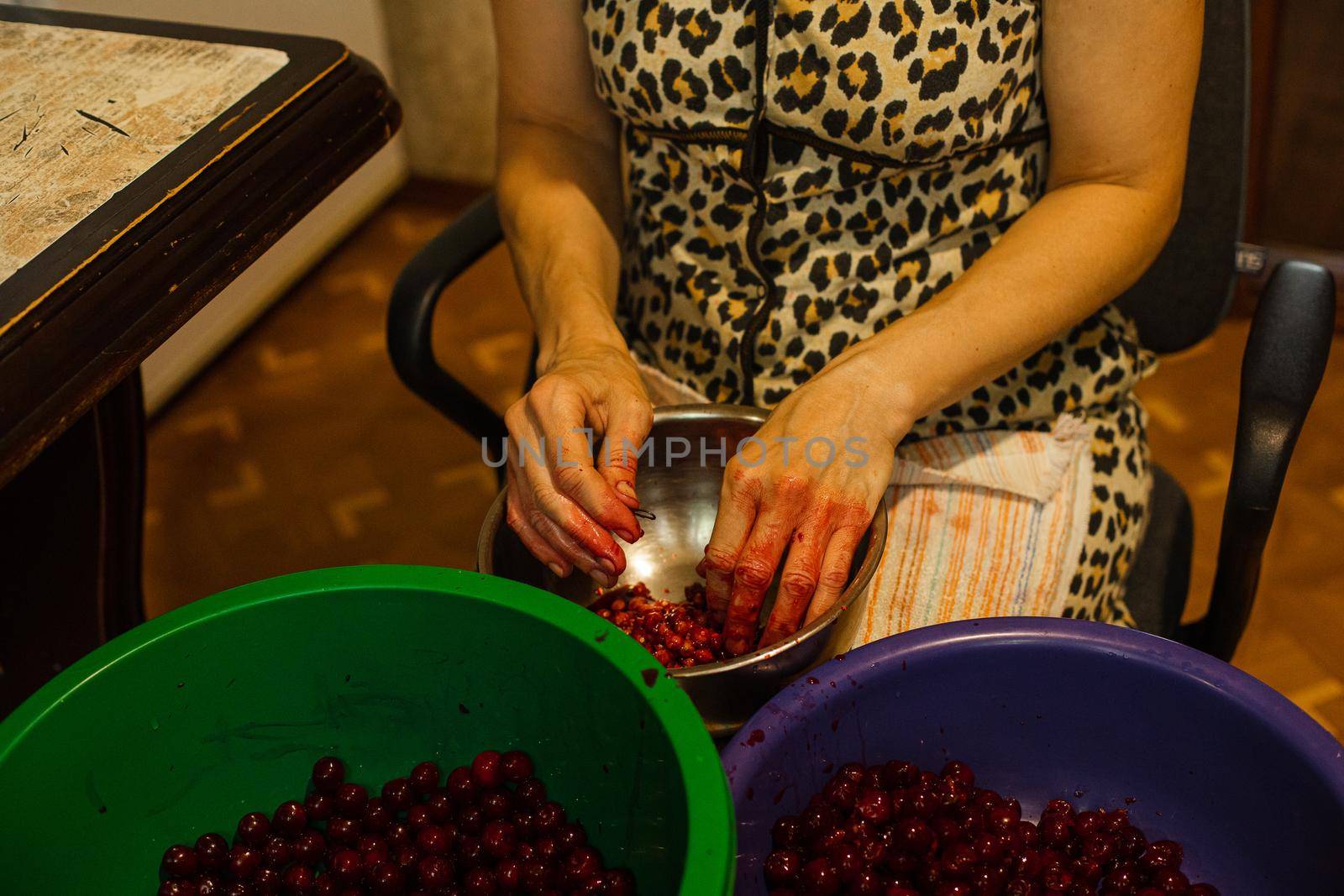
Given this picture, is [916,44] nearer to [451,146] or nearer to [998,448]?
[998,448]

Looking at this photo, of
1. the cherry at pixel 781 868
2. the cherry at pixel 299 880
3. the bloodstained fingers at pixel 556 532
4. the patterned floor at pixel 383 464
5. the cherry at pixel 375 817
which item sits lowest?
the patterned floor at pixel 383 464

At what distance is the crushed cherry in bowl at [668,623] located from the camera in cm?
85

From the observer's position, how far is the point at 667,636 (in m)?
0.86

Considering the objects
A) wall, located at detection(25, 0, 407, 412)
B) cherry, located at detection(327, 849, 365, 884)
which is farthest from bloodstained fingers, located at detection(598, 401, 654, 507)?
wall, located at detection(25, 0, 407, 412)

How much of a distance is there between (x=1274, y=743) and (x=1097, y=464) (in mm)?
441

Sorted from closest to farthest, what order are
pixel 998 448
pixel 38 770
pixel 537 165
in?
pixel 38 770, pixel 998 448, pixel 537 165

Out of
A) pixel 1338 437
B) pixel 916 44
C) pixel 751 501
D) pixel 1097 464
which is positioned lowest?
pixel 1338 437

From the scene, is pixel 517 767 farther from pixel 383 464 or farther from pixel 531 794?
pixel 383 464

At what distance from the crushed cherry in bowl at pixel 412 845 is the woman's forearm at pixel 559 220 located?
421 mm

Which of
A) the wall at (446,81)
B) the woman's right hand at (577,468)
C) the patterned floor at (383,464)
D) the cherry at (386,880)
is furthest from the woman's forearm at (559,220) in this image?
the wall at (446,81)

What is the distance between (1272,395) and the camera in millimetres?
958

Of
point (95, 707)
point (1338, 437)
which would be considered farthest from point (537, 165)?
point (1338, 437)

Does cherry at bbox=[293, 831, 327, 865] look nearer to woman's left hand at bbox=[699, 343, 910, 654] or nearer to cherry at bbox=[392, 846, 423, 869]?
cherry at bbox=[392, 846, 423, 869]

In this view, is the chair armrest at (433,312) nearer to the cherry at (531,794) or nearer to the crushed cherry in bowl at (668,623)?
the crushed cherry in bowl at (668,623)
